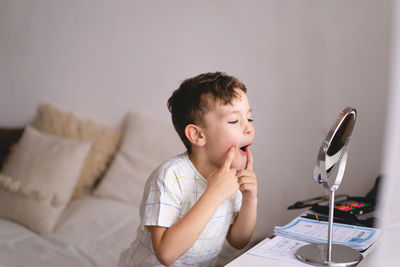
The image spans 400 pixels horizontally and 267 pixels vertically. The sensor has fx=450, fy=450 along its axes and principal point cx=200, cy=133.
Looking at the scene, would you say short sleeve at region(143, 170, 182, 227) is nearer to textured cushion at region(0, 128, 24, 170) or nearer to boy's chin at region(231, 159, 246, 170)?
boy's chin at region(231, 159, 246, 170)

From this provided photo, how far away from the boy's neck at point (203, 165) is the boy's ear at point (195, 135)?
0.18 feet

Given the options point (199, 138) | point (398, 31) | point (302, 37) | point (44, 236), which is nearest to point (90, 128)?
point (44, 236)

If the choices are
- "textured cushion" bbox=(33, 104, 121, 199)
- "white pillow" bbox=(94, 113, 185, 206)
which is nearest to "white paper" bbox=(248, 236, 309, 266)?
"white pillow" bbox=(94, 113, 185, 206)

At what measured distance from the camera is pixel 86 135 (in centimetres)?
242

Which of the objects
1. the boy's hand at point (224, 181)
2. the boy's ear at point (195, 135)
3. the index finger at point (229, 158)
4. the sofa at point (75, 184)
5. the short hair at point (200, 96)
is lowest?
the sofa at point (75, 184)

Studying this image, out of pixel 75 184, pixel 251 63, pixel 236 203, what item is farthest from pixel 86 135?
pixel 236 203

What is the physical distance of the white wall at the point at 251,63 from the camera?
171 centimetres

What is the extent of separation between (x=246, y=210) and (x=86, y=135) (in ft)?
4.58

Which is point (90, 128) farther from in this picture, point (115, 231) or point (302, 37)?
point (302, 37)

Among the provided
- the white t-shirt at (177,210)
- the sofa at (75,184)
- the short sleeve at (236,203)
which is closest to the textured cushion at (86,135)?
the sofa at (75,184)

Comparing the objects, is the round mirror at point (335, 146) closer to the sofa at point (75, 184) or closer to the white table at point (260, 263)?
the white table at point (260, 263)

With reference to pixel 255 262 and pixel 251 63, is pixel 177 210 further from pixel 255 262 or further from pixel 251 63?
pixel 251 63

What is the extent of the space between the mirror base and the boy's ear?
0.36 m

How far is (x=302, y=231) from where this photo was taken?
1216mm
